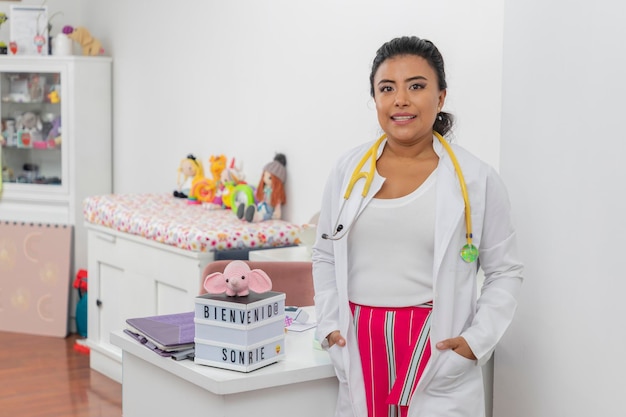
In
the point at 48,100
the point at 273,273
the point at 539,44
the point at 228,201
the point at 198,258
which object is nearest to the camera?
the point at 539,44

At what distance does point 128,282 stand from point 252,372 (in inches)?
90.9

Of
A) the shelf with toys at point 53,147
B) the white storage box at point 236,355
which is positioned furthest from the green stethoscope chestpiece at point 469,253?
the shelf with toys at point 53,147

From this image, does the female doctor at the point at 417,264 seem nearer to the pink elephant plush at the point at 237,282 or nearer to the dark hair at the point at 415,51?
the dark hair at the point at 415,51

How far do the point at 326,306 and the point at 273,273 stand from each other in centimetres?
82

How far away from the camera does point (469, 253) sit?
1863 mm

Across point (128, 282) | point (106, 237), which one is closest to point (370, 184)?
point (128, 282)

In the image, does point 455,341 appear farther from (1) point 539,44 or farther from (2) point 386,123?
(1) point 539,44

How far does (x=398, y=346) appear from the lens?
1905 mm

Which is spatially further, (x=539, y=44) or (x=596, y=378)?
(x=539, y=44)

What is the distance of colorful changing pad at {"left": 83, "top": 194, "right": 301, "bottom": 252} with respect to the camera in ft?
11.7

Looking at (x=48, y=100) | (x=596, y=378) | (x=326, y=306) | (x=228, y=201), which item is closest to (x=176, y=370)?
(x=326, y=306)

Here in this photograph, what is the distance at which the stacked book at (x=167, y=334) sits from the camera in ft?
6.67

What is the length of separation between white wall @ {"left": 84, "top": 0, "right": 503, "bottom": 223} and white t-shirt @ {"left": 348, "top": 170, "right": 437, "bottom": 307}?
3.40 ft

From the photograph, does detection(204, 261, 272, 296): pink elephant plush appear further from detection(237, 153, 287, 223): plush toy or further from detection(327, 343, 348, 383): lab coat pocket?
detection(237, 153, 287, 223): plush toy
